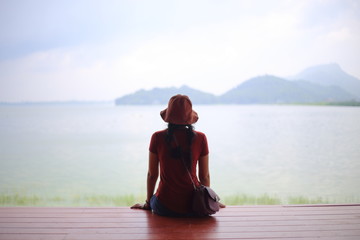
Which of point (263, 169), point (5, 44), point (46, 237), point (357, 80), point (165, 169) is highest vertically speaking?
point (5, 44)

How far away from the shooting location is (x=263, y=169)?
45.8 feet

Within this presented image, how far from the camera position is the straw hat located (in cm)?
218

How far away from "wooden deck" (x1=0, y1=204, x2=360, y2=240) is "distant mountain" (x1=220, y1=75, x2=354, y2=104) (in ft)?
32.2

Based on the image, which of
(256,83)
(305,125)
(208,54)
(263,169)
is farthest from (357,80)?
(208,54)

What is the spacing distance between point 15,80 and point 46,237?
29.4m

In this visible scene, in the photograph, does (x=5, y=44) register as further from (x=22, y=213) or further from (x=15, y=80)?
(x=22, y=213)

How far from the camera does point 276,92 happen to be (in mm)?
24203

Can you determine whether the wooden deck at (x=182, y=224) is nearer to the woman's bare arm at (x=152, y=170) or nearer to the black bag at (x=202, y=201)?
the black bag at (x=202, y=201)

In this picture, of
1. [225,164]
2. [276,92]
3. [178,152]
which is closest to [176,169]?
[178,152]

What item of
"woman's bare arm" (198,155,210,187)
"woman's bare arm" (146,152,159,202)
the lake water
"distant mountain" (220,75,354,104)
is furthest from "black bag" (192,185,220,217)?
"distant mountain" (220,75,354,104)

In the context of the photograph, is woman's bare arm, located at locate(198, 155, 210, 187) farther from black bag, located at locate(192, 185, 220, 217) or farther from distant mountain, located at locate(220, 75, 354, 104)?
distant mountain, located at locate(220, 75, 354, 104)

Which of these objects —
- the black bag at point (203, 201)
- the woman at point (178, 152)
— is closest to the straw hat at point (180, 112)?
the woman at point (178, 152)

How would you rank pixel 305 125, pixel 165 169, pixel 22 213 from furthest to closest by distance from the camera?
pixel 305 125
pixel 22 213
pixel 165 169

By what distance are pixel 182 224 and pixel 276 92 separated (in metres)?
23.4
